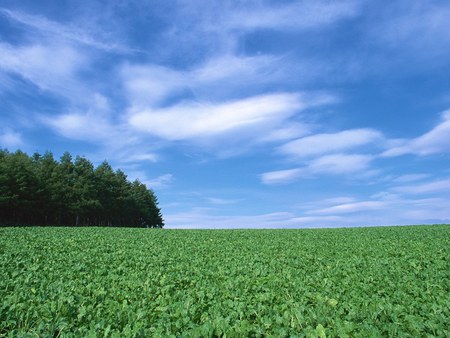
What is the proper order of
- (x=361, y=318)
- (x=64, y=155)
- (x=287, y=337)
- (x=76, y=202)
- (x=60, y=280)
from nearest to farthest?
(x=287, y=337)
(x=361, y=318)
(x=60, y=280)
(x=76, y=202)
(x=64, y=155)

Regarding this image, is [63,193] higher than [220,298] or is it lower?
higher

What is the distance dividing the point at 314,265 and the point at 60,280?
10264mm

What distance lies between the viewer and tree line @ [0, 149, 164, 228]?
66438 mm

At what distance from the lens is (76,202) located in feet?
261

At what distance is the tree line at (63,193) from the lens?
218ft

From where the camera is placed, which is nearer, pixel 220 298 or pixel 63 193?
pixel 220 298

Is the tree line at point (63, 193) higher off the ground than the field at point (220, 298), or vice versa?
the tree line at point (63, 193)

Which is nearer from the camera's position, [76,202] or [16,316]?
[16,316]

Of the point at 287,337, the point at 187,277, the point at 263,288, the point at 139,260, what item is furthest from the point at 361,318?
the point at 139,260

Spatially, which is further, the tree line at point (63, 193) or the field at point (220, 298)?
the tree line at point (63, 193)

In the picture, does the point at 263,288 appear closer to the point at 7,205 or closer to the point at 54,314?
the point at 54,314

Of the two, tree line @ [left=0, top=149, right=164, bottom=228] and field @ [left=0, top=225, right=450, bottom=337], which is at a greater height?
tree line @ [left=0, top=149, right=164, bottom=228]

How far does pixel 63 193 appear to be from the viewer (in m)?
78.1

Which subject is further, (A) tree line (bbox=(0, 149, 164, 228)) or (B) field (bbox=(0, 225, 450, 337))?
(A) tree line (bbox=(0, 149, 164, 228))
